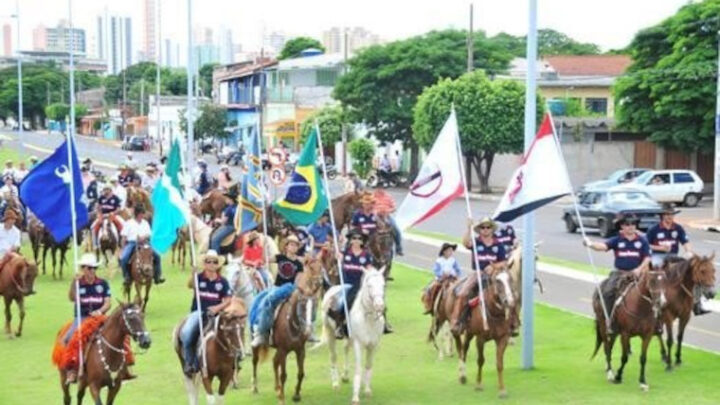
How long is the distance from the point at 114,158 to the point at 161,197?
77592 millimetres

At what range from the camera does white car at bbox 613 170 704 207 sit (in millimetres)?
49375

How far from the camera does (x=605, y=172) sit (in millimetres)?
60594

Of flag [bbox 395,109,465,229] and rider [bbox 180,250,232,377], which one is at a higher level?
flag [bbox 395,109,465,229]

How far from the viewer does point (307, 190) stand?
1883 cm

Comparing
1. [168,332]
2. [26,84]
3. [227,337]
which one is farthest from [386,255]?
[26,84]

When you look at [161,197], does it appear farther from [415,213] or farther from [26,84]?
[26,84]

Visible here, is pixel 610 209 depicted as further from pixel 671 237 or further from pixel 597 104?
pixel 597 104

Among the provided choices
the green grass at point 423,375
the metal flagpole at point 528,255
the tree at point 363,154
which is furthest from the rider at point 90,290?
the tree at point 363,154

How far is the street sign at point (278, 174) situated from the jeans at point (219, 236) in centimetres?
460

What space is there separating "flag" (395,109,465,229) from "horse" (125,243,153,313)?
720 centimetres

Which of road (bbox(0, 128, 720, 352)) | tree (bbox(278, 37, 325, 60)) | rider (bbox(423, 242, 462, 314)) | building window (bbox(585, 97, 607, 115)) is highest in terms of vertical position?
tree (bbox(278, 37, 325, 60))

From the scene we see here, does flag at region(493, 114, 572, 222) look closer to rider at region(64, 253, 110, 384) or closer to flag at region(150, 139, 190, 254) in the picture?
flag at region(150, 139, 190, 254)

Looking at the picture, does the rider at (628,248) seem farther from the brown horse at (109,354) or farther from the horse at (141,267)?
the horse at (141,267)

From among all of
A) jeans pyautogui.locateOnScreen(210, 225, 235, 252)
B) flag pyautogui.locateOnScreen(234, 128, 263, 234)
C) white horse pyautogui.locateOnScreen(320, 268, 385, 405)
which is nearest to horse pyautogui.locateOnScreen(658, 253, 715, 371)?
white horse pyautogui.locateOnScreen(320, 268, 385, 405)
